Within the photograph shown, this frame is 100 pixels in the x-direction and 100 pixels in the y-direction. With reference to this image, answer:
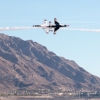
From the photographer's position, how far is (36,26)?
125 meters

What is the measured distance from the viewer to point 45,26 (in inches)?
4995

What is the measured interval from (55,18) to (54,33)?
17.6 feet

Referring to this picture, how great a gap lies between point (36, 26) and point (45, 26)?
8.60ft

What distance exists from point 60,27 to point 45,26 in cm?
426

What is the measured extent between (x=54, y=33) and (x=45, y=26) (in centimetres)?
274

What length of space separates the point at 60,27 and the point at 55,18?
10.5 ft

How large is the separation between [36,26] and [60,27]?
6.88 m

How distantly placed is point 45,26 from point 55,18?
17.2 feet

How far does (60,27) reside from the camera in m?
129

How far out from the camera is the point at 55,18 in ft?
430

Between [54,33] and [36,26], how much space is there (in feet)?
16.2

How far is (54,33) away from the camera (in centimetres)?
12725
